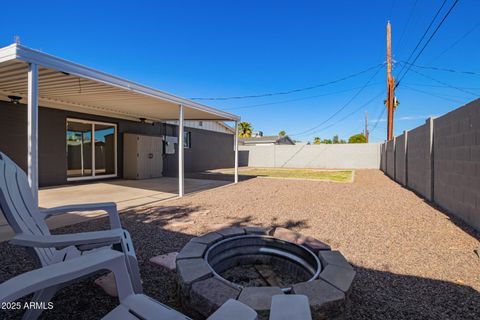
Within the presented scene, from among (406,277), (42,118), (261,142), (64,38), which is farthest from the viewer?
(261,142)

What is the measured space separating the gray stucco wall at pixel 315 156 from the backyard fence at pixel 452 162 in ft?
37.1

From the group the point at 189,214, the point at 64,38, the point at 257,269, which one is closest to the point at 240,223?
the point at 189,214

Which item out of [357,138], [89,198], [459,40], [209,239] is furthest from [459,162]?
[357,138]

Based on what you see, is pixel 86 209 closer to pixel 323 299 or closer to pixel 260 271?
pixel 260 271

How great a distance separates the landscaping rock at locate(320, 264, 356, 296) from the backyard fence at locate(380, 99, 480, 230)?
348 centimetres

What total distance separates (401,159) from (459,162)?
18.9 ft

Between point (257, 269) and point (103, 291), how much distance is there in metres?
1.40

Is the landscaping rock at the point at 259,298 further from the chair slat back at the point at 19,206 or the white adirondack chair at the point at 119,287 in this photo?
the chair slat back at the point at 19,206

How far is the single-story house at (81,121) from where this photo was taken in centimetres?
381

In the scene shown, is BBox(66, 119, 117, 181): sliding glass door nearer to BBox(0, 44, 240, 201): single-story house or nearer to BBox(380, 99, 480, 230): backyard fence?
BBox(0, 44, 240, 201): single-story house

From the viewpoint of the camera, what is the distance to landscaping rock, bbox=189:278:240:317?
1.53 m

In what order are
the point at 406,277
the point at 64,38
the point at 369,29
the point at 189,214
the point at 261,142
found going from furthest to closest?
the point at 261,142
the point at 369,29
the point at 64,38
the point at 189,214
the point at 406,277

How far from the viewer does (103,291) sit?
2150mm

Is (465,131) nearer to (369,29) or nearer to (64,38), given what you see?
(369,29)
